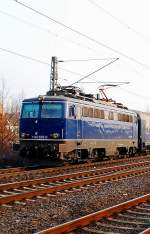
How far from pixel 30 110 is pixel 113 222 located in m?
13.0

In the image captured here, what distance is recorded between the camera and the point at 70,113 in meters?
21.3

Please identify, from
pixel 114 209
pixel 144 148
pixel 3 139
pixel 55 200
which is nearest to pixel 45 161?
pixel 55 200

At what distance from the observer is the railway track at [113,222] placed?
28.2 ft

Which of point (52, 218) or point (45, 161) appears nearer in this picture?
point (52, 218)

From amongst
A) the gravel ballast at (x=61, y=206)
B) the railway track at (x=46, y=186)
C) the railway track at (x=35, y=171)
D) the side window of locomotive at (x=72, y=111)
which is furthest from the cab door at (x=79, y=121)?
the gravel ballast at (x=61, y=206)

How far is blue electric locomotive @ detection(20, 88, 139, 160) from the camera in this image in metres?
20.8

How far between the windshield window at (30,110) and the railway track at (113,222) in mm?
11040

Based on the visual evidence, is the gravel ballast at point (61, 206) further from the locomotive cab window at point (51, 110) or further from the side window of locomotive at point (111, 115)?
the side window of locomotive at point (111, 115)

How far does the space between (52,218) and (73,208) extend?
52.8 inches

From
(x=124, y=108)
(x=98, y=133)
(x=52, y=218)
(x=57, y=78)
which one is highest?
(x=57, y=78)

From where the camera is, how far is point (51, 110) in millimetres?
21359

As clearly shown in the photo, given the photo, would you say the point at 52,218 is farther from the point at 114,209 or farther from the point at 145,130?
the point at 145,130

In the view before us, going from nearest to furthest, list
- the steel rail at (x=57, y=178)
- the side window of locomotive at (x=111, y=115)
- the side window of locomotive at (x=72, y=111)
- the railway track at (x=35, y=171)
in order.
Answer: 1. the steel rail at (x=57, y=178)
2. the railway track at (x=35, y=171)
3. the side window of locomotive at (x=72, y=111)
4. the side window of locomotive at (x=111, y=115)

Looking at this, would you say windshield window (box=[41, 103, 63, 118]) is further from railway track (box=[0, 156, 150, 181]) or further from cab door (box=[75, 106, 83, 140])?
railway track (box=[0, 156, 150, 181])
